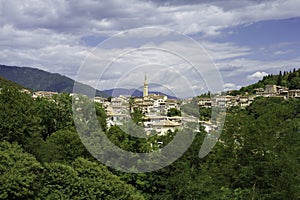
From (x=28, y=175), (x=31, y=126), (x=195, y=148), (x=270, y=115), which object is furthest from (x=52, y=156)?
(x=270, y=115)

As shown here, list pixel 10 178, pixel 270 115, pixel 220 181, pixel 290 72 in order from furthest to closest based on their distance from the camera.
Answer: pixel 290 72
pixel 270 115
pixel 220 181
pixel 10 178

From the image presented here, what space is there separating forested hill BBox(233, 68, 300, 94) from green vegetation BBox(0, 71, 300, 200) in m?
50.2

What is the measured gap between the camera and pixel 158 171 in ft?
56.1

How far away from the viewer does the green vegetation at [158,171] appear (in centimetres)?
1415

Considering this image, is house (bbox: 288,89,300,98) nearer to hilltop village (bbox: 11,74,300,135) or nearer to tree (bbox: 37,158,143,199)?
hilltop village (bbox: 11,74,300,135)

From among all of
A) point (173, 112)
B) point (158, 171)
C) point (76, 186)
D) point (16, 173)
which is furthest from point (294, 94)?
point (16, 173)

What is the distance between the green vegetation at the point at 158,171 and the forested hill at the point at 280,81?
5022cm

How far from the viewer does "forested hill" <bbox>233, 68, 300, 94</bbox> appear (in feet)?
218

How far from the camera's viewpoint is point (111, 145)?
57.1 feet

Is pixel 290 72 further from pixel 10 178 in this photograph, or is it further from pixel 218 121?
pixel 10 178

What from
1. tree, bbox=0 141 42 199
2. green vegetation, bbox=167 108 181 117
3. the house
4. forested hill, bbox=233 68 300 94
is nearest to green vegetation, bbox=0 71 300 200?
tree, bbox=0 141 42 199

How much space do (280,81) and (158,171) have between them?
198 ft

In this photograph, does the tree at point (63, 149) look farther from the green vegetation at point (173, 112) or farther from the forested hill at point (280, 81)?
the forested hill at point (280, 81)

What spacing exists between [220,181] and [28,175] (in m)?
7.36
